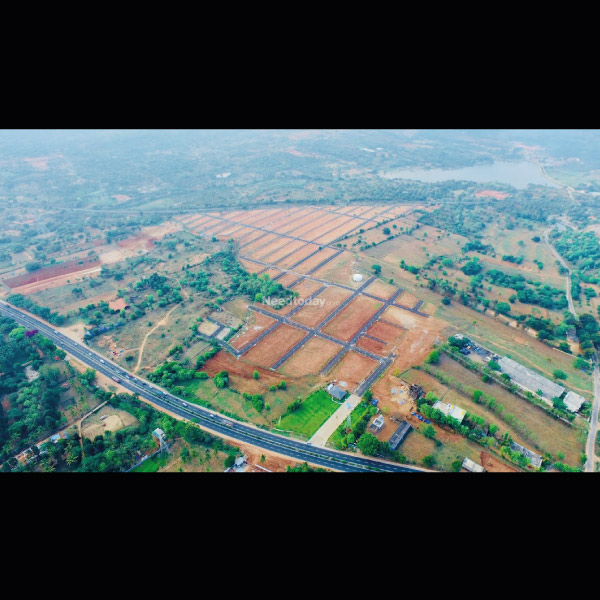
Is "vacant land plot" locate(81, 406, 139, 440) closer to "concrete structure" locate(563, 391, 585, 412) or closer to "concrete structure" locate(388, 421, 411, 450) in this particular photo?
"concrete structure" locate(388, 421, 411, 450)

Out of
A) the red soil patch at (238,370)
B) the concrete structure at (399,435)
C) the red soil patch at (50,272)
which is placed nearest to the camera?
the concrete structure at (399,435)

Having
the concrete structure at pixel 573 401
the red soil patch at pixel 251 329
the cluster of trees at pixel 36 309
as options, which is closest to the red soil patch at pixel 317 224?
the red soil patch at pixel 251 329

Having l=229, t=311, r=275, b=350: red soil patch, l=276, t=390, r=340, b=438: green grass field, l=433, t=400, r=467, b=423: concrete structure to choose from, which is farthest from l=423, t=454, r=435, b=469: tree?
l=229, t=311, r=275, b=350: red soil patch

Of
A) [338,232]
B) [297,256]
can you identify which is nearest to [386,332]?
[297,256]

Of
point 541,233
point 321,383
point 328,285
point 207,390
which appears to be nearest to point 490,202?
point 541,233

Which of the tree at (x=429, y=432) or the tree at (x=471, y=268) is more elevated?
the tree at (x=471, y=268)

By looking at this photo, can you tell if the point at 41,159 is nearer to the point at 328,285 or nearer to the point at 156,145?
the point at 156,145

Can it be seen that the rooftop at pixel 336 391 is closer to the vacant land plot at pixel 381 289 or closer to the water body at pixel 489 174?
the vacant land plot at pixel 381 289
